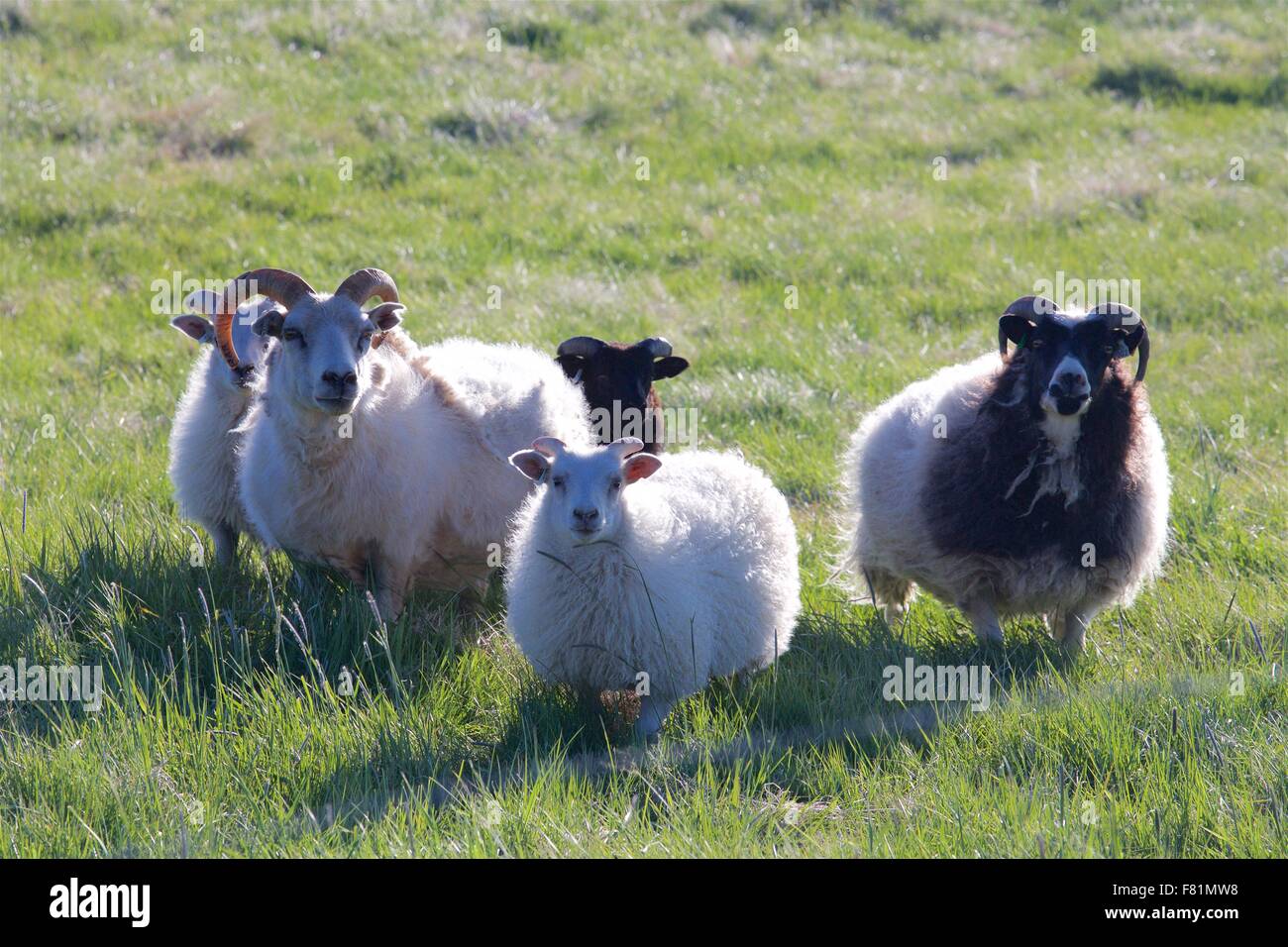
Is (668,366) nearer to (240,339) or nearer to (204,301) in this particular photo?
(240,339)

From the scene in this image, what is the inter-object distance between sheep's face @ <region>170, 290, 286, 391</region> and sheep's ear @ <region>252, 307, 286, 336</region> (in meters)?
0.49

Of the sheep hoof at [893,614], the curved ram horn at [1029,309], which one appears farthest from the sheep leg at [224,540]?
the curved ram horn at [1029,309]

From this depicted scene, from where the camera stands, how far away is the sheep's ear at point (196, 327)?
724 cm

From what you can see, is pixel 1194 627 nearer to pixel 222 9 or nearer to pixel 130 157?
pixel 130 157

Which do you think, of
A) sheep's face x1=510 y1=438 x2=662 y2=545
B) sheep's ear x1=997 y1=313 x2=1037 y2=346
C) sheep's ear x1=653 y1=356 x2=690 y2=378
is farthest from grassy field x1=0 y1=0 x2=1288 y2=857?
sheep's ear x1=997 y1=313 x2=1037 y2=346

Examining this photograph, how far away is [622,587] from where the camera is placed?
5.64 m

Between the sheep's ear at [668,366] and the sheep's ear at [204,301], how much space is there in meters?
2.43

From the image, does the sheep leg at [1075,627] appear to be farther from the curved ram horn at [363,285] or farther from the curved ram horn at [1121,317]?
the curved ram horn at [363,285]

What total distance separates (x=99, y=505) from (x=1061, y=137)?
1313 centimetres

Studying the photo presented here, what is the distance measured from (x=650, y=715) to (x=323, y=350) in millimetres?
2176

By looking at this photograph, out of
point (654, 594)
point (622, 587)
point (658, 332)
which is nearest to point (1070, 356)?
point (654, 594)

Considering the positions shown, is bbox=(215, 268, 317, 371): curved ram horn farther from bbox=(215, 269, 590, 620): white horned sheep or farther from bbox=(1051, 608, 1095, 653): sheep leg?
bbox=(1051, 608, 1095, 653): sheep leg

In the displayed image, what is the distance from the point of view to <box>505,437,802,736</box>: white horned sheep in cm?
557
